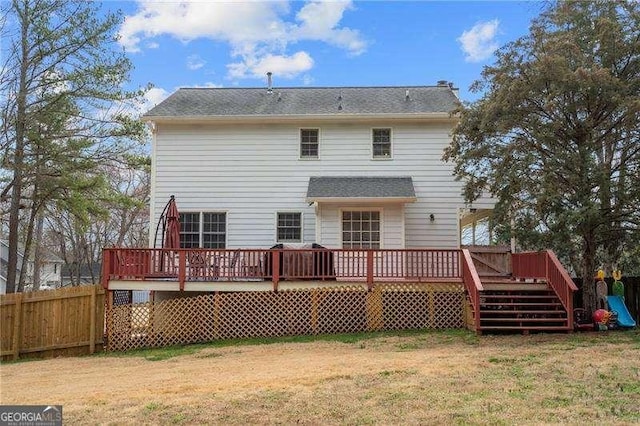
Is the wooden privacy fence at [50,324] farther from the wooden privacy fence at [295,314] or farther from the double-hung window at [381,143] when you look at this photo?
the double-hung window at [381,143]

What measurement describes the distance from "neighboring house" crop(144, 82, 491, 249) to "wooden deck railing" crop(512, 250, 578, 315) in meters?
2.47

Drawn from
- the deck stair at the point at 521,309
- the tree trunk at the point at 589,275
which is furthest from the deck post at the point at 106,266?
the tree trunk at the point at 589,275

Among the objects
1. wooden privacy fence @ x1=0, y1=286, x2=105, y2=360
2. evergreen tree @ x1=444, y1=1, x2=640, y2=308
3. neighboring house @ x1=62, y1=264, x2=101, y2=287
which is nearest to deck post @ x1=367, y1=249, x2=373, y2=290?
evergreen tree @ x1=444, y1=1, x2=640, y2=308

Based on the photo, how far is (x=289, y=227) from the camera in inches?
642

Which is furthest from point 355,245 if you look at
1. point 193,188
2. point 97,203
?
point 97,203

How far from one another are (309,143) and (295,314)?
5.60 meters

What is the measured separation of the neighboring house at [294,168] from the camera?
1602 cm

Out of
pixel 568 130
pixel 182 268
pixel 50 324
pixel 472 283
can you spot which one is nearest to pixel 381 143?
pixel 568 130

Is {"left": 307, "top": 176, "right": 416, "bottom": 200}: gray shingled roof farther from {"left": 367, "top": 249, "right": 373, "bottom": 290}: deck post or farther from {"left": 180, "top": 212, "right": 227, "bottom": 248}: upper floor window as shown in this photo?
{"left": 180, "top": 212, "right": 227, "bottom": 248}: upper floor window

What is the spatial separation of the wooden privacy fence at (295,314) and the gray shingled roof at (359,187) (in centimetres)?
289

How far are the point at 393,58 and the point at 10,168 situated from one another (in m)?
11.6

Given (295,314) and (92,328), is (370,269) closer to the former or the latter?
(295,314)

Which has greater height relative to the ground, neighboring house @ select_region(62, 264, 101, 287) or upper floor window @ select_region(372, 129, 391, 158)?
upper floor window @ select_region(372, 129, 391, 158)

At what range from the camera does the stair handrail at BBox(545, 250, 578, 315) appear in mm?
11438
